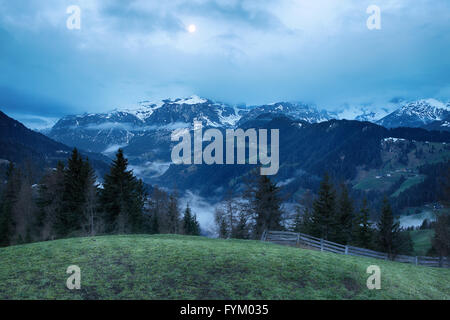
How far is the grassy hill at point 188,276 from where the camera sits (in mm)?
9766

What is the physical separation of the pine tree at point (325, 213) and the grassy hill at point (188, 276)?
735 inches

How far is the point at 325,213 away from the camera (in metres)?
34.5

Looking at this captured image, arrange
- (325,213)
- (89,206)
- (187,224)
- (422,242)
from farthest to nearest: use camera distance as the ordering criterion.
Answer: (422,242)
(187,224)
(325,213)
(89,206)

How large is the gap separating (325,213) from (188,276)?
27.8m

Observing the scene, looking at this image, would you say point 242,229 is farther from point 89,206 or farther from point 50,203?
point 50,203

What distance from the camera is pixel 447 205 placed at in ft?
89.3

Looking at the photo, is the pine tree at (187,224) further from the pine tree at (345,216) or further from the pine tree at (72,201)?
the pine tree at (345,216)

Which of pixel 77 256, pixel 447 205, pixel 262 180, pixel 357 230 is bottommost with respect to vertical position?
pixel 357 230

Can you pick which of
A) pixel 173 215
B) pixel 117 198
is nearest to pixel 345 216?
pixel 173 215

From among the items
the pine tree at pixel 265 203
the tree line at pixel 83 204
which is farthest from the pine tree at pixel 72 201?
the pine tree at pixel 265 203
